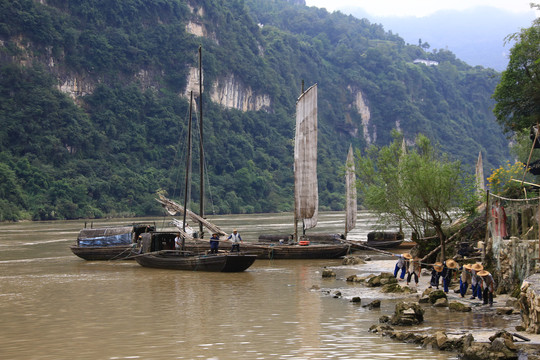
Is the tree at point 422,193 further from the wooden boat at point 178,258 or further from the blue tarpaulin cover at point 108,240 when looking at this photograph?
the blue tarpaulin cover at point 108,240

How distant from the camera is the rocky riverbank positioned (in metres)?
11.3

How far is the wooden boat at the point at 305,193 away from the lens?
3293 cm

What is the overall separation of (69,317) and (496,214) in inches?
474

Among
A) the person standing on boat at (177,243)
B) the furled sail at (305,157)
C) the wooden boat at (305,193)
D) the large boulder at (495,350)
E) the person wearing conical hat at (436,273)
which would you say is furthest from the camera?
the furled sail at (305,157)

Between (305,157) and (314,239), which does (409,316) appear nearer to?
(305,157)

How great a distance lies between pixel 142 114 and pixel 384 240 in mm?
90300

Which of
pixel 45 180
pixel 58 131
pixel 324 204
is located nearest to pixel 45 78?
pixel 58 131

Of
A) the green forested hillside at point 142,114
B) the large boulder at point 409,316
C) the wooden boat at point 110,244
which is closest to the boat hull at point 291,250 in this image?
the wooden boat at point 110,244

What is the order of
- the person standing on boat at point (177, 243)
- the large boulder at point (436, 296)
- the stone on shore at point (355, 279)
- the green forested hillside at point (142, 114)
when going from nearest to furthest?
the large boulder at point (436, 296), the stone on shore at point (355, 279), the person standing on boat at point (177, 243), the green forested hillside at point (142, 114)

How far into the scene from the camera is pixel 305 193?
3431cm

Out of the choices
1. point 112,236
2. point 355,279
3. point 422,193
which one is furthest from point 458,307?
point 112,236

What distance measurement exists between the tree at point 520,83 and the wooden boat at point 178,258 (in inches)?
609

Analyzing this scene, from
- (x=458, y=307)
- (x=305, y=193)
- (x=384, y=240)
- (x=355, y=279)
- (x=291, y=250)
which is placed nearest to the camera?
(x=458, y=307)

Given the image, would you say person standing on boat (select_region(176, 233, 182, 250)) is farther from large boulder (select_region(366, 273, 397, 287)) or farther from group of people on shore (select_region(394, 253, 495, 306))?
group of people on shore (select_region(394, 253, 495, 306))
